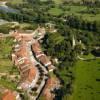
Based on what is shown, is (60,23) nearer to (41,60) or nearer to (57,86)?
(41,60)

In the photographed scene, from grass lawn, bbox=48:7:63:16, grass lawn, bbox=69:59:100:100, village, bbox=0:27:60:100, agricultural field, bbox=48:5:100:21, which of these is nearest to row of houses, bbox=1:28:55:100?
village, bbox=0:27:60:100

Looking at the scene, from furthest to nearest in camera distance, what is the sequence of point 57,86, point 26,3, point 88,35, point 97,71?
1. point 26,3
2. point 88,35
3. point 97,71
4. point 57,86

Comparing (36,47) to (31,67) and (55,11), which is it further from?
A: (55,11)

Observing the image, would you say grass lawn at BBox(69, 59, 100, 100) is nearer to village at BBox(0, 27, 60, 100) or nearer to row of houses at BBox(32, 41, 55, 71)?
village at BBox(0, 27, 60, 100)

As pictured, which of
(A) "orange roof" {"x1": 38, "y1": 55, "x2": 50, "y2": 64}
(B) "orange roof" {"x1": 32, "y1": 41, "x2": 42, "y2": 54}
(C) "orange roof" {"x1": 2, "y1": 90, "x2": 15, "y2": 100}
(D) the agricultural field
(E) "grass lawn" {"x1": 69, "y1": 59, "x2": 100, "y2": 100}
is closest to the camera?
(C) "orange roof" {"x1": 2, "y1": 90, "x2": 15, "y2": 100}

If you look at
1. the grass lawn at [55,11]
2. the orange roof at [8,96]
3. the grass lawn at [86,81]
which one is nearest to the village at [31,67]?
the orange roof at [8,96]

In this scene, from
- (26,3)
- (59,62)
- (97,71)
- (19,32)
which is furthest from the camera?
(26,3)

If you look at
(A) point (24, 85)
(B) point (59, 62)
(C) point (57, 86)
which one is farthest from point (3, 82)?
(B) point (59, 62)
